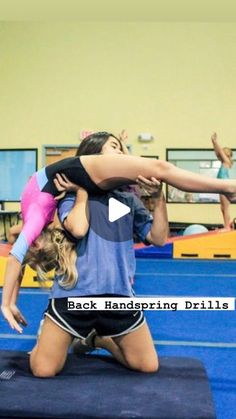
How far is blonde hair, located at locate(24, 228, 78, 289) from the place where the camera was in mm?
1821

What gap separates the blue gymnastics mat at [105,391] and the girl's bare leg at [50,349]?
0.13ft

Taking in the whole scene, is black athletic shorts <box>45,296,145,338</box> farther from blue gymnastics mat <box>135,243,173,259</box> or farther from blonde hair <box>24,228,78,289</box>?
blue gymnastics mat <box>135,243,173,259</box>

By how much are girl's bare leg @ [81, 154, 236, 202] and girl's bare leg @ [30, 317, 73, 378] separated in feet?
2.04

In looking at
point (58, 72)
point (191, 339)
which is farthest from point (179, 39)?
point (191, 339)

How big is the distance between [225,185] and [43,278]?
0.93m

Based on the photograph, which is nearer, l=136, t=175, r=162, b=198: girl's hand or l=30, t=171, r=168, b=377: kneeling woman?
l=136, t=175, r=162, b=198: girl's hand

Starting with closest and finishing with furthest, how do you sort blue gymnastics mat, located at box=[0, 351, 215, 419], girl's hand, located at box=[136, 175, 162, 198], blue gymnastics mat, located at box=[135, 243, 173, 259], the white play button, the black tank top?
blue gymnastics mat, located at box=[0, 351, 215, 419] < girl's hand, located at box=[136, 175, 162, 198] < the black tank top < the white play button < blue gymnastics mat, located at box=[135, 243, 173, 259]

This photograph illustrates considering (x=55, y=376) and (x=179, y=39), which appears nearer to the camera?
(x=55, y=376)

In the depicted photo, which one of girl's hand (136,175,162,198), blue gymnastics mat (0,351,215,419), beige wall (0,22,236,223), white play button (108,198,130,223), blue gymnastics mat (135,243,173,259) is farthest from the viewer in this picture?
beige wall (0,22,236,223)

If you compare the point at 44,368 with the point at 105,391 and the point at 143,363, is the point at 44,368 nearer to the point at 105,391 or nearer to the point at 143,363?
the point at 105,391

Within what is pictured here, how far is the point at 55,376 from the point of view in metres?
1.87

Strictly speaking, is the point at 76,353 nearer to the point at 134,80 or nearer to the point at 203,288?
the point at 203,288

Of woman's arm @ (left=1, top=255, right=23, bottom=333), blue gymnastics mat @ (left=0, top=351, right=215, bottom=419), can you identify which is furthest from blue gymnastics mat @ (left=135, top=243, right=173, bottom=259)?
woman's arm @ (left=1, top=255, right=23, bottom=333)

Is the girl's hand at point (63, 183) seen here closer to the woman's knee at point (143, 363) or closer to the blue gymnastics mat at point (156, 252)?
the woman's knee at point (143, 363)
